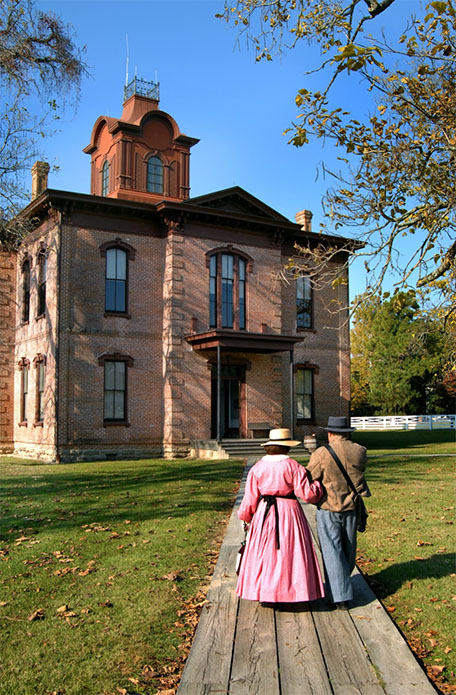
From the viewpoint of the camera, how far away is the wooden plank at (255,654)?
484 cm

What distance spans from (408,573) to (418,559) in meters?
0.70

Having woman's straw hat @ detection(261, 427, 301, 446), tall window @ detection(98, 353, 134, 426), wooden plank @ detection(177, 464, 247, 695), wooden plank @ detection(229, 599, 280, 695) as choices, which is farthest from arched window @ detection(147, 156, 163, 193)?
wooden plank @ detection(229, 599, 280, 695)

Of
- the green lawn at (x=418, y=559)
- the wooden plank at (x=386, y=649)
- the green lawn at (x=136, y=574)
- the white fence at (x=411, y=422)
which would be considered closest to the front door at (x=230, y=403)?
the green lawn at (x=418, y=559)

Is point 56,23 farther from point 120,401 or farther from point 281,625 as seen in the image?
point 281,625

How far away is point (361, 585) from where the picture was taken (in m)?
7.46

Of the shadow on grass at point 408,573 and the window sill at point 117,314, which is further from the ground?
the window sill at point 117,314

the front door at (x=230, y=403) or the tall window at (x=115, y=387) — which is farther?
the front door at (x=230, y=403)

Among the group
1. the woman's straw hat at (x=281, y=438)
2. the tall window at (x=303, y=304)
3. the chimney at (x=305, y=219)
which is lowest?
the woman's straw hat at (x=281, y=438)

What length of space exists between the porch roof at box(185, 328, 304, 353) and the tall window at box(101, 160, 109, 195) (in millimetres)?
8251

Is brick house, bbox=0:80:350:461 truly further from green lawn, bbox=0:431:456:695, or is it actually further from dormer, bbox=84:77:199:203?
green lawn, bbox=0:431:456:695

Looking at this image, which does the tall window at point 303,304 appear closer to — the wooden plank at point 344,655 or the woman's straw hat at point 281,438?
the woman's straw hat at point 281,438

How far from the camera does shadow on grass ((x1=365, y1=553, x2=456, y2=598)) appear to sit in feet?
25.0

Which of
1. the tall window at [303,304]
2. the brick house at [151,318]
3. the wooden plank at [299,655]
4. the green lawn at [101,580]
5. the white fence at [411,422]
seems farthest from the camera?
the white fence at [411,422]

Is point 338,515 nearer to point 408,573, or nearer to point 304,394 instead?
point 408,573
